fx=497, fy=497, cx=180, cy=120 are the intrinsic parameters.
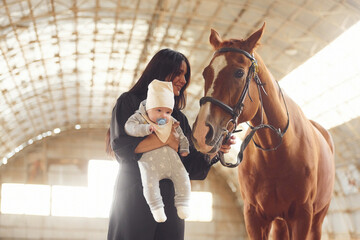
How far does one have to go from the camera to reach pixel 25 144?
118 ft

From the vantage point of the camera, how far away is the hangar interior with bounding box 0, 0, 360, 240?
67.5 ft

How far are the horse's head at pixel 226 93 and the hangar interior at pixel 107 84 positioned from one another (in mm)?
14655

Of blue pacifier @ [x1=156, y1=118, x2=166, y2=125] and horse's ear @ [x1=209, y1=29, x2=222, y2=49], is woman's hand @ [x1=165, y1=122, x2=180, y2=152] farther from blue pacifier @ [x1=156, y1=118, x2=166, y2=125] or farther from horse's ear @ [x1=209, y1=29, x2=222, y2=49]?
horse's ear @ [x1=209, y1=29, x2=222, y2=49]

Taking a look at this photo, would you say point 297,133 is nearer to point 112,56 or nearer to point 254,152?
point 254,152

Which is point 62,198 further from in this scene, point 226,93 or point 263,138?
point 226,93

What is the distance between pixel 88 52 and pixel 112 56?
1.48 m

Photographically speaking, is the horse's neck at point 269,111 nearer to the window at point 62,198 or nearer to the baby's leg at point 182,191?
the baby's leg at point 182,191

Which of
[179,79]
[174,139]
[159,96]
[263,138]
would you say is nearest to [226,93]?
[179,79]

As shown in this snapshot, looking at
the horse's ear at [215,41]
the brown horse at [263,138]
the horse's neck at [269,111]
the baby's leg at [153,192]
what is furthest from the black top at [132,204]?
the horse's neck at [269,111]

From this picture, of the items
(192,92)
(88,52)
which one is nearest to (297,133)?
(88,52)

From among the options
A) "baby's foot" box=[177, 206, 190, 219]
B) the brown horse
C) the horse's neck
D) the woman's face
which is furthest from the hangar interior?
"baby's foot" box=[177, 206, 190, 219]

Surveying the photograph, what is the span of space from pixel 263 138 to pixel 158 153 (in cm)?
181

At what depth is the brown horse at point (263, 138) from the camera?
12.6 ft

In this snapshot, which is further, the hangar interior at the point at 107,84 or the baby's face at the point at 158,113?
the hangar interior at the point at 107,84
